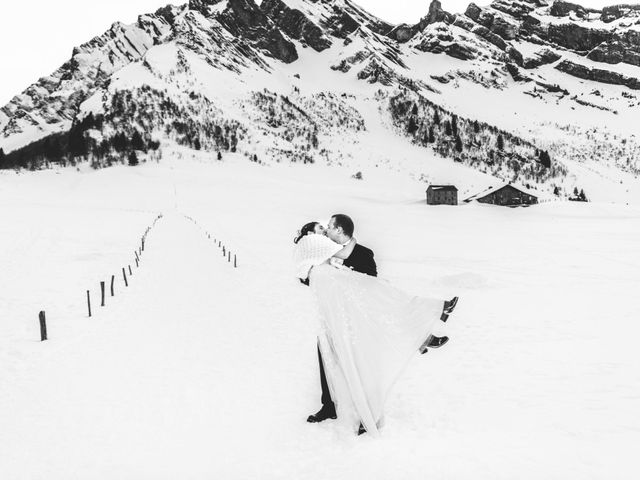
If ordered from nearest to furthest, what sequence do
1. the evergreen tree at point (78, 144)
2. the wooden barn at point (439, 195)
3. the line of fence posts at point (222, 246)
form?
the line of fence posts at point (222, 246), the wooden barn at point (439, 195), the evergreen tree at point (78, 144)

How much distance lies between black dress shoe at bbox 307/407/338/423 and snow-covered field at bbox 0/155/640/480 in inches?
4.6

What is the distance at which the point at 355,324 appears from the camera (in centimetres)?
580

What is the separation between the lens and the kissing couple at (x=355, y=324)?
5723mm

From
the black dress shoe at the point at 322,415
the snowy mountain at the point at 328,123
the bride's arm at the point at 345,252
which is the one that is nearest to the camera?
the bride's arm at the point at 345,252

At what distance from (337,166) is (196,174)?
123ft

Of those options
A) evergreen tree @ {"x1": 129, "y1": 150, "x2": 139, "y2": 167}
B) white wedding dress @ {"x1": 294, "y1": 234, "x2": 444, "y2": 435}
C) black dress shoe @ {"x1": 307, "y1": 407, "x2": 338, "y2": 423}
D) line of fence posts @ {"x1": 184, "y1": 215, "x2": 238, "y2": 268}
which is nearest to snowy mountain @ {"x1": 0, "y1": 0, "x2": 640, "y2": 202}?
evergreen tree @ {"x1": 129, "y1": 150, "x2": 139, "y2": 167}

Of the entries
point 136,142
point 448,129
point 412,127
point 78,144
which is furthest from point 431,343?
point 448,129

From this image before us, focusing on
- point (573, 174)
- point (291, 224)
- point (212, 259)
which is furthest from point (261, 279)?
point (573, 174)

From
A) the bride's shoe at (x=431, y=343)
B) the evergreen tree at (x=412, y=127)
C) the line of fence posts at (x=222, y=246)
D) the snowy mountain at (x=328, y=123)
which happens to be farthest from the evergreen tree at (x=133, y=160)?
the evergreen tree at (x=412, y=127)

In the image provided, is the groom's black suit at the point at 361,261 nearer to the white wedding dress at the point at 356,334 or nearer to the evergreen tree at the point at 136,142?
the white wedding dress at the point at 356,334

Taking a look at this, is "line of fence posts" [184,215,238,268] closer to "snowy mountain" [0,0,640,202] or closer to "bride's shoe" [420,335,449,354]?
"bride's shoe" [420,335,449,354]

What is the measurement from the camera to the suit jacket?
609cm

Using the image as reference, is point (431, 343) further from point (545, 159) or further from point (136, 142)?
point (545, 159)

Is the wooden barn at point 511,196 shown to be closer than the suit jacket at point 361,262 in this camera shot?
No
